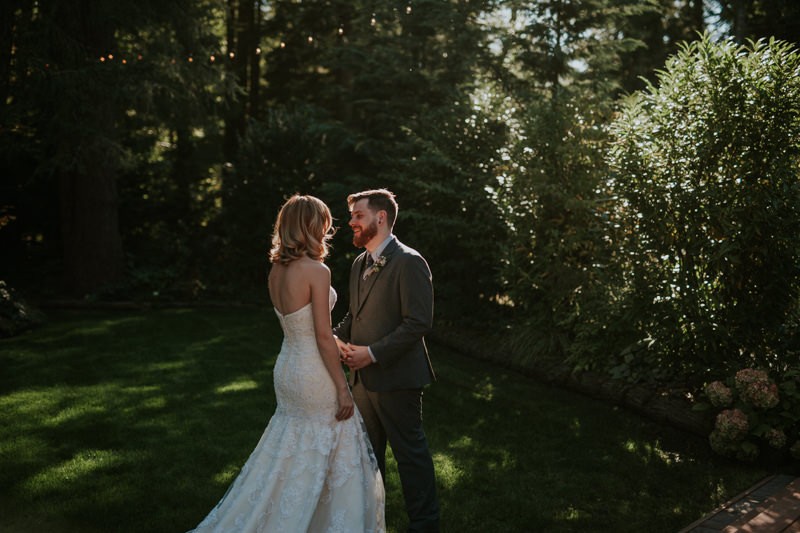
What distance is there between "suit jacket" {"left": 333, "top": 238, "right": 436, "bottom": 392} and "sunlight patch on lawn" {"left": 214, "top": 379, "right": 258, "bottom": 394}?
3934mm

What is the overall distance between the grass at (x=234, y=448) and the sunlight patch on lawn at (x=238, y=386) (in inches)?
1.6

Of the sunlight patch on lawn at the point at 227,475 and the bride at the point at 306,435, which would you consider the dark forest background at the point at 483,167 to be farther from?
the sunlight patch on lawn at the point at 227,475

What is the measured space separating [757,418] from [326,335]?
4.34 meters

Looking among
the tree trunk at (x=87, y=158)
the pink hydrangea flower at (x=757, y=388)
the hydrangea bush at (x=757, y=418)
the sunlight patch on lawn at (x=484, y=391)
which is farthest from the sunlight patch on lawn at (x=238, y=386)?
the tree trunk at (x=87, y=158)

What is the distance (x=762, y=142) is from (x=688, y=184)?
77cm

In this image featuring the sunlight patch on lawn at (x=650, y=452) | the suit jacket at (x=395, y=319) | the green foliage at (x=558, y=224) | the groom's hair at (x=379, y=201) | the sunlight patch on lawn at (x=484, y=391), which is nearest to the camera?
the suit jacket at (x=395, y=319)

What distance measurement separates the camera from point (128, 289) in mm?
13734

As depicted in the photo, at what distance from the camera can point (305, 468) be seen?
408 cm

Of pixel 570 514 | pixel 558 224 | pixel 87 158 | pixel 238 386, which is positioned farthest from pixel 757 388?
pixel 87 158

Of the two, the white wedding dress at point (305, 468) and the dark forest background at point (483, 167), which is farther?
the dark forest background at point (483, 167)

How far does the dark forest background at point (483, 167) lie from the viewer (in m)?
7.02

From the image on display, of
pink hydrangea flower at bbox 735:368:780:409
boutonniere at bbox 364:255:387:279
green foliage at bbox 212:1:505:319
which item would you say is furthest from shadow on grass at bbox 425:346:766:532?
green foliage at bbox 212:1:505:319

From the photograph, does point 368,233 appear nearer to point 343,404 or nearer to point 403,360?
point 403,360

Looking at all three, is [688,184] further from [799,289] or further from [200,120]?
[200,120]
